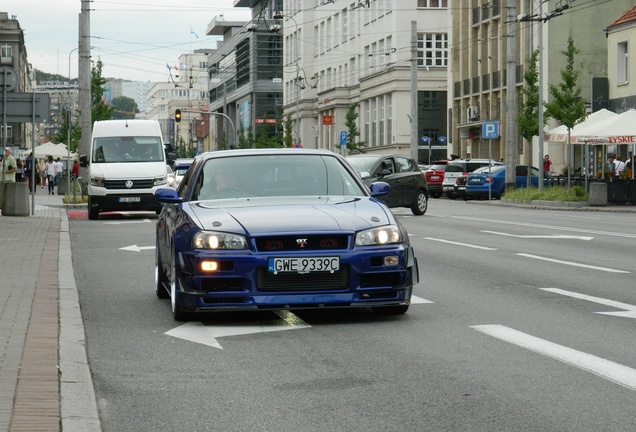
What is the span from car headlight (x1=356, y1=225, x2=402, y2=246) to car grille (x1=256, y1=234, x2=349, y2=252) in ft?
0.56

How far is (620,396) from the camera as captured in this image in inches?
268

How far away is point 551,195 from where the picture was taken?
44.3 metres

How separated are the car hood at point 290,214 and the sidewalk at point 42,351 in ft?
4.43

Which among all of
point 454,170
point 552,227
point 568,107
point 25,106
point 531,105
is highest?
point 531,105

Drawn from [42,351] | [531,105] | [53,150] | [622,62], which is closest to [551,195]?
[531,105]

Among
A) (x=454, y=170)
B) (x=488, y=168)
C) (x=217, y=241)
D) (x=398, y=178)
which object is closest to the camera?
(x=217, y=241)

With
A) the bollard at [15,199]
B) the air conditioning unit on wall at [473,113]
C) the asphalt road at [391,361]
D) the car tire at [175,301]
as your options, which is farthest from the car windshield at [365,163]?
the air conditioning unit on wall at [473,113]

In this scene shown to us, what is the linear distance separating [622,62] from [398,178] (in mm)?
24606

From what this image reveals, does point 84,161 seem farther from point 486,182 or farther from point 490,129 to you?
point 486,182

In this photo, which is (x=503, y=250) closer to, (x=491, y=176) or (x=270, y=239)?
Answer: (x=270, y=239)

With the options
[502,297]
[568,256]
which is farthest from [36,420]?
[568,256]

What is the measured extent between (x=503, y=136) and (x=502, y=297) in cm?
5900

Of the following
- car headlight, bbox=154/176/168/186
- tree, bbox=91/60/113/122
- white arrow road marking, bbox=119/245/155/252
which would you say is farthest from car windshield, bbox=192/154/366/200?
tree, bbox=91/60/113/122

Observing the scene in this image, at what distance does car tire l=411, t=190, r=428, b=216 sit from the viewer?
34531 millimetres
